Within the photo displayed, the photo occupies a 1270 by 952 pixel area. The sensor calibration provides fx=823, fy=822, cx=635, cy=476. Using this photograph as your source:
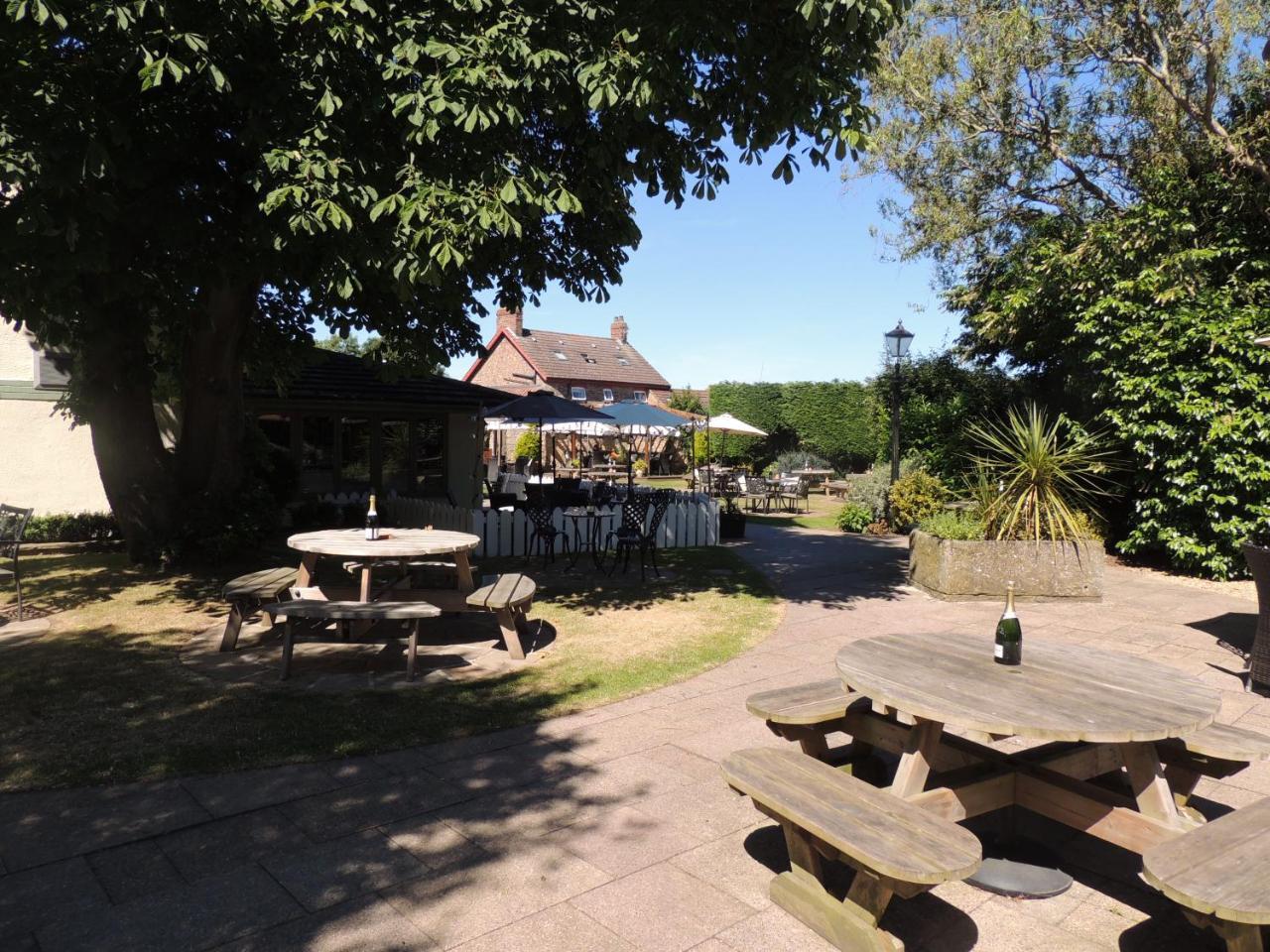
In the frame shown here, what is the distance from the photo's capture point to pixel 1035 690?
322 centimetres

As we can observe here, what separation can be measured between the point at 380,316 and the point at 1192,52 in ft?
43.2

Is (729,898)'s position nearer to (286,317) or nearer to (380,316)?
(380,316)

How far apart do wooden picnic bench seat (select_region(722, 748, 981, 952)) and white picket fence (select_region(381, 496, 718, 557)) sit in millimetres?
8718

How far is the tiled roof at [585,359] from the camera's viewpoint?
42.2m

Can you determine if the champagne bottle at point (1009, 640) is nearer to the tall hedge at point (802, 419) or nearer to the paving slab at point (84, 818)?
the paving slab at point (84, 818)

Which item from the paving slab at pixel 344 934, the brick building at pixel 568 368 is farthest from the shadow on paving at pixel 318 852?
the brick building at pixel 568 368

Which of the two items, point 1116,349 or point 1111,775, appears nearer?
point 1111,775

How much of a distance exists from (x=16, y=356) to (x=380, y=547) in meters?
10.7

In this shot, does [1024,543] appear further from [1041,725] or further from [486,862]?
[486,862]

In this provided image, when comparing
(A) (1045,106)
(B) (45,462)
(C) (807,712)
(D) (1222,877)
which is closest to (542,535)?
(C) (807,712)

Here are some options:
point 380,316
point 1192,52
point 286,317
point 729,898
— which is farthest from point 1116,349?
point 286,317

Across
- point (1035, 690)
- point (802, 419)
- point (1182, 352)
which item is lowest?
point (1035, 690)

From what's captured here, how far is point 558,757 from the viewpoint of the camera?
14.7ft

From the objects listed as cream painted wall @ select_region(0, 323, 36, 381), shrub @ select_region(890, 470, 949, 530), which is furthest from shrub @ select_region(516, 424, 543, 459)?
cream painted wall @ select_region(0, 323, 36, 381)
